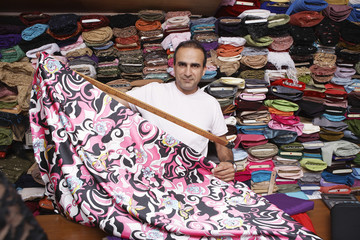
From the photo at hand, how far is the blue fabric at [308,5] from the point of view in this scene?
7.59 feet

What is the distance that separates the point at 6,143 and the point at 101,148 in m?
1.51

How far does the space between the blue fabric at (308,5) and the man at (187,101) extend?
1342 millimetres

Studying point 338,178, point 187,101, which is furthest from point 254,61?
point 338,178

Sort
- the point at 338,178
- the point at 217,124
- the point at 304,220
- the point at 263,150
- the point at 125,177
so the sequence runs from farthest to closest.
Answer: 1. the point at 338,178
2. the point at 263,150
3. the point at 217,124
4. the point at 304,220
5. the point at 125,177

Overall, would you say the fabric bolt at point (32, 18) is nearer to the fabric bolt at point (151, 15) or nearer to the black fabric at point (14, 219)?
the fabric bolt at point (151, 15)

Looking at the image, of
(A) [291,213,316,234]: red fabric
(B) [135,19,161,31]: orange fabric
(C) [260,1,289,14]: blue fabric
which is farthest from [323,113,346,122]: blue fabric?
(B) [135,19,161,31]: orange fabric

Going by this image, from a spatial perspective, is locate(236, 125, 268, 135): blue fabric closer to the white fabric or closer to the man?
the man

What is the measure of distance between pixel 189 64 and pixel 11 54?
1.62 metres

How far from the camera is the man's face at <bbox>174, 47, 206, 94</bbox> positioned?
66.7 inches

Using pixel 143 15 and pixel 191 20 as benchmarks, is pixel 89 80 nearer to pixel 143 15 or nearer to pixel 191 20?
pixel 143 15

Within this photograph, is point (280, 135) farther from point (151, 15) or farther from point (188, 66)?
point (151, 15)

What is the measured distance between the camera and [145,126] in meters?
1.30

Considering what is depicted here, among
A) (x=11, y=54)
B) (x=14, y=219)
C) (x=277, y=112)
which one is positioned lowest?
(x=277, y=112)

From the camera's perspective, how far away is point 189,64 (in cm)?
169
